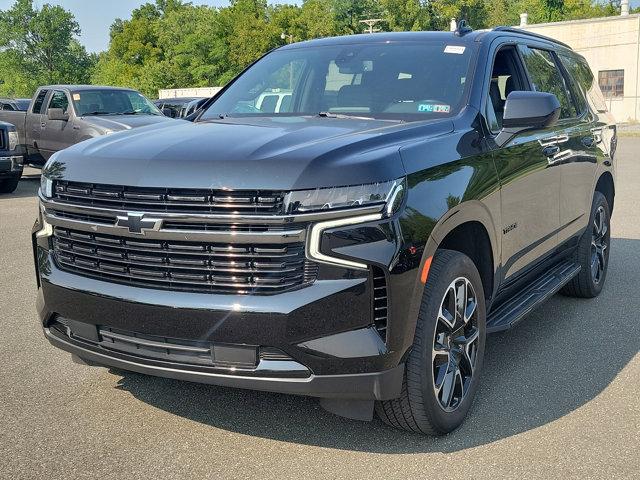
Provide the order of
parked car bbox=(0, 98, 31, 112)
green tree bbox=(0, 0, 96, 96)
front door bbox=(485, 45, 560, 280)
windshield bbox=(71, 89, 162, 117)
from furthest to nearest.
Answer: green tree bbox=(0, 0, 96, 96) → parked car bbox=(0, 98, 31, 112) → windshield bbox=(71, 89, 162, 117) → front door bbox=(485, 45, 560, 280)

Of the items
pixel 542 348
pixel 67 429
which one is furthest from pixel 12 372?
pixel 542 348

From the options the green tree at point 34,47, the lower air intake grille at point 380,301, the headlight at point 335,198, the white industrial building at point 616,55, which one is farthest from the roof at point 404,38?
the green tree at point 34,47

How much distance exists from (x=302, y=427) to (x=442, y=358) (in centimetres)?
75

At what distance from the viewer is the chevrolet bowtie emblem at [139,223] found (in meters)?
3.13

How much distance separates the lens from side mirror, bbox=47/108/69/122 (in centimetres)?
1405

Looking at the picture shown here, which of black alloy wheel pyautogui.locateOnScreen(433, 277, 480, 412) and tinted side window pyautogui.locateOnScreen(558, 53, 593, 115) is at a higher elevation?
tinted side window pyautogui.locateOnScreen(558, 53, 593, 115)

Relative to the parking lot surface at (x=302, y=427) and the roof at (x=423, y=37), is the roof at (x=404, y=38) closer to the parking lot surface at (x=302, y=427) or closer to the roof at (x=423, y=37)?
the roof at (x=423, y=37)

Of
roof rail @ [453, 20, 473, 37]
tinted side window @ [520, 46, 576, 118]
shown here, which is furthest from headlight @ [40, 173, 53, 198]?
tinted side window @ [520, 46, 576, 118]

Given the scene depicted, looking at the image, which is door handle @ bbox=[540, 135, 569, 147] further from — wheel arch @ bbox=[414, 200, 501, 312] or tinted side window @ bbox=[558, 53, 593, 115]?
wheel arch @ bbox=[414, 200, 501, 312]

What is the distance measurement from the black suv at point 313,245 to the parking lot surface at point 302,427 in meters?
0.24

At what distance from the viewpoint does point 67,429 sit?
3.67 meters

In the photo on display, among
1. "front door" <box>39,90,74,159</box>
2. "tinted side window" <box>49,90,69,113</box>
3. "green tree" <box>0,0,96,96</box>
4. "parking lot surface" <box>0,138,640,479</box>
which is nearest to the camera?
"parking lot surface" <box>0,138,640,479</box>

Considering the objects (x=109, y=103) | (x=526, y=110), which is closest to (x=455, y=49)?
(x=526, y=110)

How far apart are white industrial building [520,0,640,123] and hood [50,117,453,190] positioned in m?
40.9
